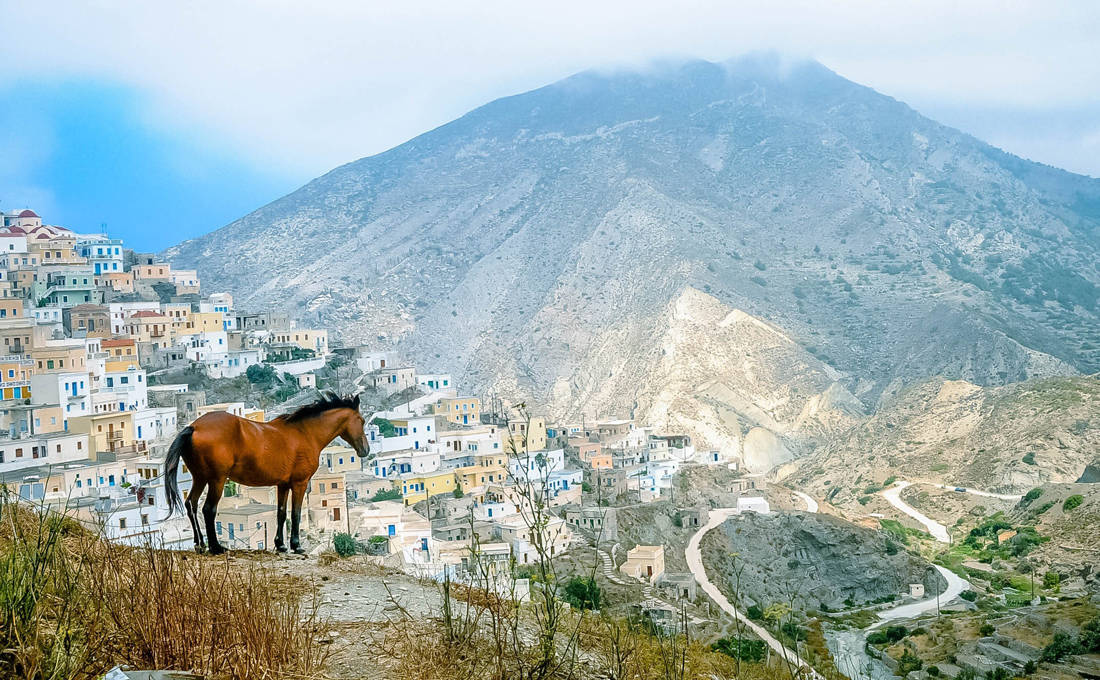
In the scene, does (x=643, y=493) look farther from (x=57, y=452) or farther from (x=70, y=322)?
(x=70, y=322)

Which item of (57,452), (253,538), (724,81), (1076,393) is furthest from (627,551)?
(724,81)

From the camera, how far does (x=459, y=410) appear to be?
34188mm

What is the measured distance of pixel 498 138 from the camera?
10344 centimetres

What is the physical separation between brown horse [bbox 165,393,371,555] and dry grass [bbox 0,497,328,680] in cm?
174

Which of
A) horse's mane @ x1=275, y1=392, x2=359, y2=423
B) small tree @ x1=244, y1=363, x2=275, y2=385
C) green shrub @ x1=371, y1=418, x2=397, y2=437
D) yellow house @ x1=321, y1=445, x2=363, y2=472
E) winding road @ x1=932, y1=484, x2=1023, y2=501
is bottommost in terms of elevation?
winding road @ x1=932, y1=484, x2=1023, y2=501

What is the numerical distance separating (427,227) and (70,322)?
54504 millimetres

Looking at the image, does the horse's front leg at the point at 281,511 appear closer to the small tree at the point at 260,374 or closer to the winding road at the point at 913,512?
the small tree at the point at 260,374

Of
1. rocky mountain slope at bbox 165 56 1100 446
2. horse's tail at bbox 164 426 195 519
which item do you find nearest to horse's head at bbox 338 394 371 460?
horse's tail at bbox 164 426 195 519

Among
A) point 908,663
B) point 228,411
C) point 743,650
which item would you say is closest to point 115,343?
point 228,411

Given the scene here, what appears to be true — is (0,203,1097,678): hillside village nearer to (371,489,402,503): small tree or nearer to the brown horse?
(371,489,402,503): small tree

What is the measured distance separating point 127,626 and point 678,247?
63.8 metres

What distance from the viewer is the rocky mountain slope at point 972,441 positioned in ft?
112

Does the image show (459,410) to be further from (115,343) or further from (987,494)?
(987,494)

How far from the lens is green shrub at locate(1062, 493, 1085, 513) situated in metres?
27.5
